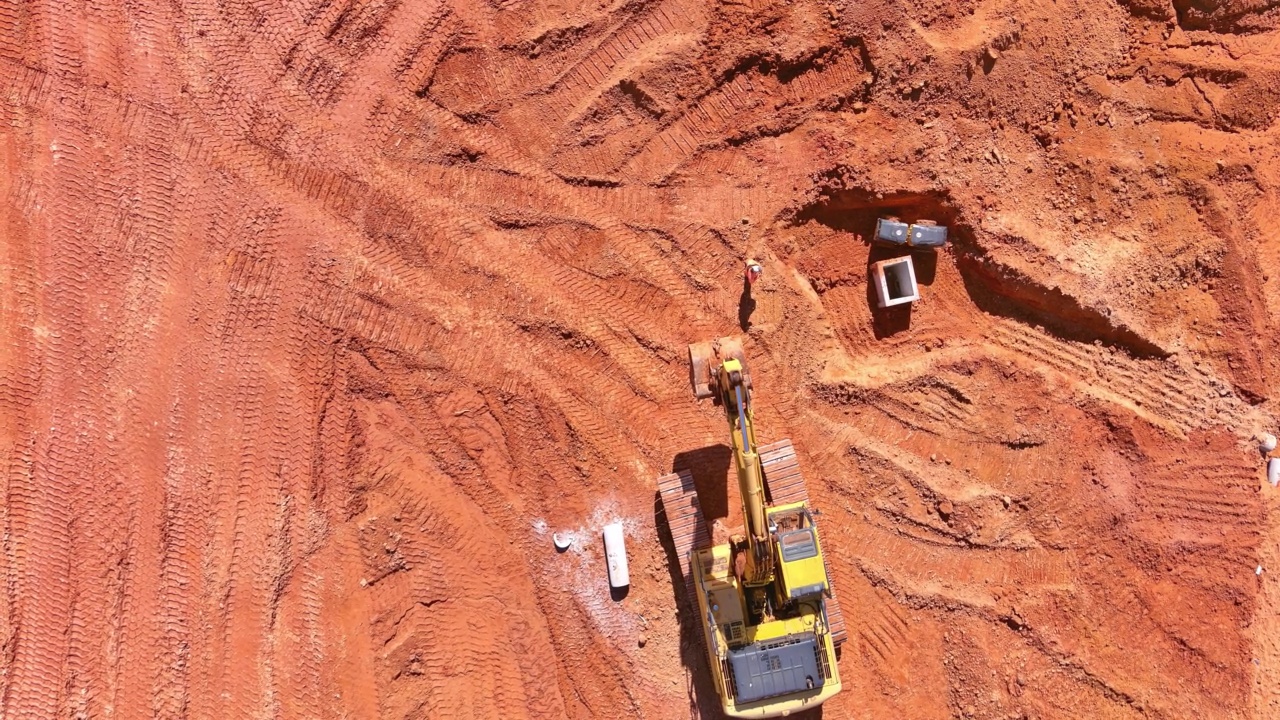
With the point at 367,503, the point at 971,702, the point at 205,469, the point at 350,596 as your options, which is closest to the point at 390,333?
the point at 367,503

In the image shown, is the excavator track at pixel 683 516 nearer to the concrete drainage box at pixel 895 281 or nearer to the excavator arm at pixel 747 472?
the excavator arm at pixel 747 472

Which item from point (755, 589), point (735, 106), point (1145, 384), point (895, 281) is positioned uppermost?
point (735, 106)

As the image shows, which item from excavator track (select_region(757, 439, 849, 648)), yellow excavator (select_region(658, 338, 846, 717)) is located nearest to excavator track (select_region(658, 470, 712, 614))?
yellow excavator (select_region(658, 338, 846, 717))

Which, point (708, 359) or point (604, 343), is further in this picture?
point (604, 343)

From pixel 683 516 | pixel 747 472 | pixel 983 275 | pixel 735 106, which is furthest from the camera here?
pixel 983 275

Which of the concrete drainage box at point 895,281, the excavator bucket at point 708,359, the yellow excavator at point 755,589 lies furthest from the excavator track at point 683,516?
the concrete drainage box at point 895,281

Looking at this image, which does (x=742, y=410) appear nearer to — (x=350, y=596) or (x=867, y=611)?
(x=867, y=611)

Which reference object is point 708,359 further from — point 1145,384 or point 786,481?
point 1145,384

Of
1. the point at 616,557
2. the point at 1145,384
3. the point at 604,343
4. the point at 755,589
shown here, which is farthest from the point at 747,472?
the point at 1145,384
